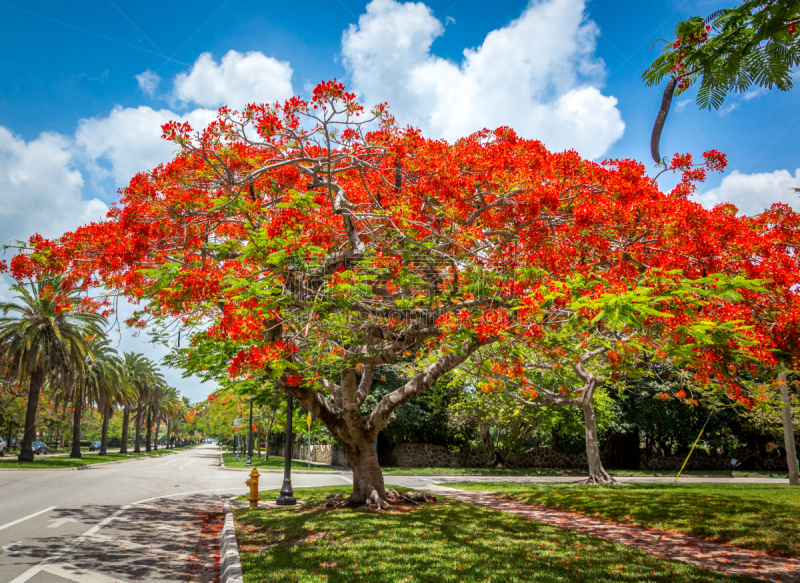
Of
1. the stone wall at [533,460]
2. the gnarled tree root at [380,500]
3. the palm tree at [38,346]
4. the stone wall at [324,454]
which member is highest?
the palm tree at [38,346]

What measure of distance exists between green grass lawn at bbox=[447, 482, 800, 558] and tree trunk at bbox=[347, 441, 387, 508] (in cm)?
496

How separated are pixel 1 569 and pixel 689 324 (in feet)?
30.9

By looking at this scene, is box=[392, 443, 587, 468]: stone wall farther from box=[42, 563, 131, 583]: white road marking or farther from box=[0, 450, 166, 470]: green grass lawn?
box=[42, 563, 131, 583]: white road marking

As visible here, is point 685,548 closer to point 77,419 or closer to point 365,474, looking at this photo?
point 365,474

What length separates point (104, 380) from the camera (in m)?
32.0

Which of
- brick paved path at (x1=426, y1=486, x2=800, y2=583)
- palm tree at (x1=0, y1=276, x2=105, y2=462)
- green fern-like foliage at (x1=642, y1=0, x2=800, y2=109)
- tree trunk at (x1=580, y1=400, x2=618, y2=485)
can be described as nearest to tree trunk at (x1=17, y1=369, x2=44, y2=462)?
palm tree at (x1=0, y1=276, x2=105, y2=462)

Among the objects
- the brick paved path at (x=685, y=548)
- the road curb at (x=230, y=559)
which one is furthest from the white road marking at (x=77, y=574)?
the brick paved path at (x=685, y=548)

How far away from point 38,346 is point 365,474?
76.1ft

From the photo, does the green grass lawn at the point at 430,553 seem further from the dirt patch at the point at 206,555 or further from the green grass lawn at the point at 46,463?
the green grass lawn at the point at 46,463

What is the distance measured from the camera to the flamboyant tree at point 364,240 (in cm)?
735

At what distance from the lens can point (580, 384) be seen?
20203mm

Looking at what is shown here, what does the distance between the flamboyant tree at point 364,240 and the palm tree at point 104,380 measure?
1017 inches

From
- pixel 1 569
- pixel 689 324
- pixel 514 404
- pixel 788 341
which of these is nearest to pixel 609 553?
pixel 689 324

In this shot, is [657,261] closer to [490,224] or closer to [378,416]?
[490,224]
